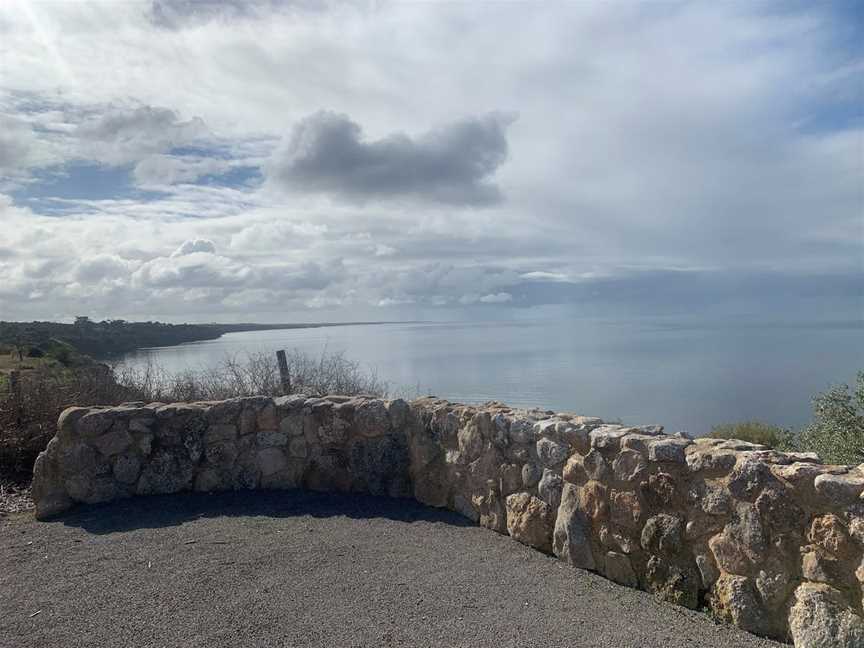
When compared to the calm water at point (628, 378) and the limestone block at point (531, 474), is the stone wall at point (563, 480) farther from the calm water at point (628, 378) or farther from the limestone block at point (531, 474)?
the calm water at point (628, 378)

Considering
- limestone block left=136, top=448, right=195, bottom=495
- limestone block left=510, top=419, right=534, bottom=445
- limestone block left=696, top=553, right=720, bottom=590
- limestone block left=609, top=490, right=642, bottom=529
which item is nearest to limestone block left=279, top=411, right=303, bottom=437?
limestone block left=136, top=448, right=195, bottom=495

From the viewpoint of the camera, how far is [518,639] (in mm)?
3896

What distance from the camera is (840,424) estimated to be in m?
9.80

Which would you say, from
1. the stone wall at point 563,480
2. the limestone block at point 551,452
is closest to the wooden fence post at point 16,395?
the stone wall at point 563,480

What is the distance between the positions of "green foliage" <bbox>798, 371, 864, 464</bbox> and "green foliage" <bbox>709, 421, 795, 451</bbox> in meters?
2.57

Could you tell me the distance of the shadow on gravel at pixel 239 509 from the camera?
618 cm

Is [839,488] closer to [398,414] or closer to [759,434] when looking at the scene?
[398,414]

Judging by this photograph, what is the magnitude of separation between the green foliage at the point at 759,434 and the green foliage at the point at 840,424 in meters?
2.57

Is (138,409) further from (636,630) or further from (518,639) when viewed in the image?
(636,630)

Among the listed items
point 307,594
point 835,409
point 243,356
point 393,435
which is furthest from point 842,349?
point 307,594

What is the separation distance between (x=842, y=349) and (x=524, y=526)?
114ft

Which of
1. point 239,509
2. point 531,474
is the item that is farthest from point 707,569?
point 239,509

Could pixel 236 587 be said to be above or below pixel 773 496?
below

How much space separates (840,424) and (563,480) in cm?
675
